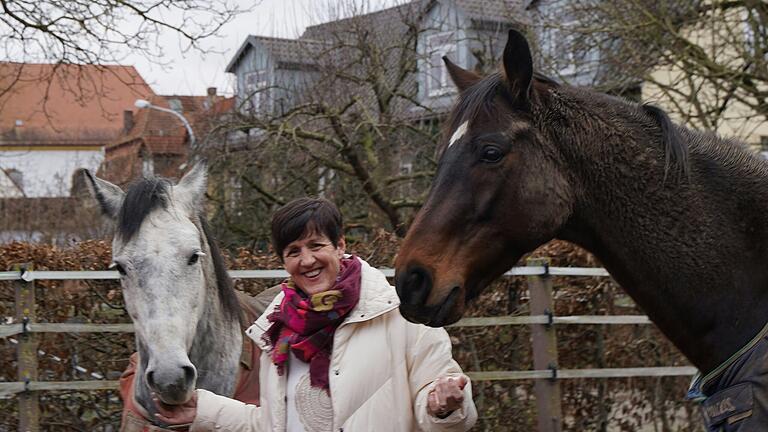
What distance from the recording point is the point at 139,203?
12.4 ft

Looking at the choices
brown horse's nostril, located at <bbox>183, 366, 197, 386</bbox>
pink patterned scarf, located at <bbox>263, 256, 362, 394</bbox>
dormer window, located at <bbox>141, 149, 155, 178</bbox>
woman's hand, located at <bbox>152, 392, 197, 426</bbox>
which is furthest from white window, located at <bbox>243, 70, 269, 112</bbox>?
pink patterned scarf, located at <bbox>263, 256, 362, 394</bbox>

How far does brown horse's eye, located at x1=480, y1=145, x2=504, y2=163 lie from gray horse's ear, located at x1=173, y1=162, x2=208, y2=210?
71.8 inches

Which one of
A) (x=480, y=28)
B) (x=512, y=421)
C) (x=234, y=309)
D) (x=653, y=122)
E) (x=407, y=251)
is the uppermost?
(x=480, y=28)

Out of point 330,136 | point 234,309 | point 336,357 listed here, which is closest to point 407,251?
point 336,357

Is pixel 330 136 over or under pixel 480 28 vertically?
under

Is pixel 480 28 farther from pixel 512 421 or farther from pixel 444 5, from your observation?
pixel 512 421

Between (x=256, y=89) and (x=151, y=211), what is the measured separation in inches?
346

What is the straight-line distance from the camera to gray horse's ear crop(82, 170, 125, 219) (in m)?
4.06

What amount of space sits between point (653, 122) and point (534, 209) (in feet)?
1.71

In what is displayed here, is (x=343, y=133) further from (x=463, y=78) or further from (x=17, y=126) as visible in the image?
(x=17, y=126)

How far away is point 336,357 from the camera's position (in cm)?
286

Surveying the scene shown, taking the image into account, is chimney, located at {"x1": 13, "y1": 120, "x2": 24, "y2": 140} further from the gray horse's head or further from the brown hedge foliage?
the gray horse's head

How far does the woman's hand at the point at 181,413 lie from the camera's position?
3.16 meters

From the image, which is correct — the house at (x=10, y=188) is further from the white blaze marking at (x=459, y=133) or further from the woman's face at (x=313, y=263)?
the white blaze marking at (x=459, y=133)
